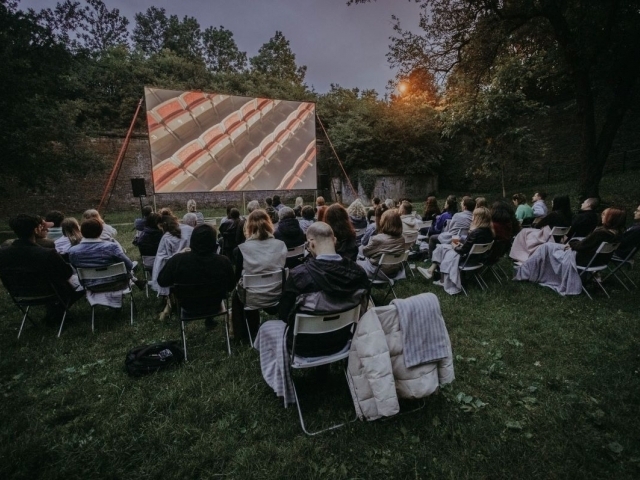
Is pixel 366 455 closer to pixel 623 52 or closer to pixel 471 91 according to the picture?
pixel 471 91

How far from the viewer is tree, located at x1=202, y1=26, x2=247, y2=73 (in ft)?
109

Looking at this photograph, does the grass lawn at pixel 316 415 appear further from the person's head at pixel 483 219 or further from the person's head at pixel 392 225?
the person's head at pixel 483 219

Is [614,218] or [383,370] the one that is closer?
[383,370]

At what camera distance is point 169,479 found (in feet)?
6.22

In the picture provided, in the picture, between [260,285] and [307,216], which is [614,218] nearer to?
[307,216]

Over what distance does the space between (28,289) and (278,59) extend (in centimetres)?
3474

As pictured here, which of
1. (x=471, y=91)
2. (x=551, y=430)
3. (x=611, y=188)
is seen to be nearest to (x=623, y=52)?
(x=471, y=91)

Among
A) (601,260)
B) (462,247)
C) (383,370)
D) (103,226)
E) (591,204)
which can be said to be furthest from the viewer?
(591,204)

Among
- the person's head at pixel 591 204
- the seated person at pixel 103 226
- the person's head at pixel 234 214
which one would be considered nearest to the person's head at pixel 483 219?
the person's head at pixel 591 204

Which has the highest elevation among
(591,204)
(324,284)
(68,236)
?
(591,204)

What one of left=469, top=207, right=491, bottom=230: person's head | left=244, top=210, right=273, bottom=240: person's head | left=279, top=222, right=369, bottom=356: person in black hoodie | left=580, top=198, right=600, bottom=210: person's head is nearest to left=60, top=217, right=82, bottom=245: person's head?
left=244, top=210, right=273, bottom=240: person's head

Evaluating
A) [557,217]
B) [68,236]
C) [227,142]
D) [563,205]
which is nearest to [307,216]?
[68,236]

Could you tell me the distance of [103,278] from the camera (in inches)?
148

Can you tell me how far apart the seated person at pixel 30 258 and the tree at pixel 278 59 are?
33093 mm
